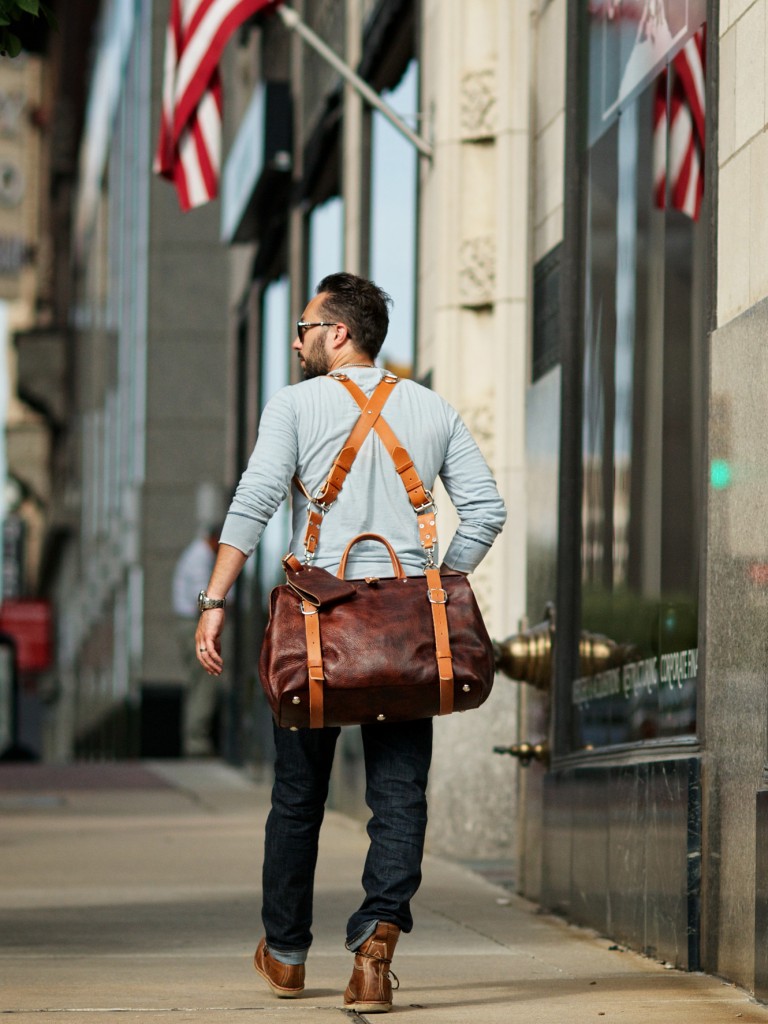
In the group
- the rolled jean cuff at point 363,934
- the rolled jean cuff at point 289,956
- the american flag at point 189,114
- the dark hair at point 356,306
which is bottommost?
the rolled jean cuff at point 289,956

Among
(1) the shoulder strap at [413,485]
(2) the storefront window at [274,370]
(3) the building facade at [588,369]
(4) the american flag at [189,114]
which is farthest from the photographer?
(2) the storefront window at [274,370]

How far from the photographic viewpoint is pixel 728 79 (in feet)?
20.6

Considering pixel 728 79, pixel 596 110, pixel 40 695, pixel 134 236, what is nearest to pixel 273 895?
pixel 728 79

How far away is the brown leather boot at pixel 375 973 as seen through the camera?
538 centimetres

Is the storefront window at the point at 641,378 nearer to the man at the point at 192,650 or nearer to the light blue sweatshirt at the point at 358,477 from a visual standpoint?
the light blue sweatshirt at the point at 358,477

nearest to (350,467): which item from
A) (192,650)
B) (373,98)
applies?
(373,98)

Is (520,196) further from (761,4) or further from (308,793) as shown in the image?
(308,793)

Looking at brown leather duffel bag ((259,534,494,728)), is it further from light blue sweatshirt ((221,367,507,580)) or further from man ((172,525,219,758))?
man ((172,525,219,758))

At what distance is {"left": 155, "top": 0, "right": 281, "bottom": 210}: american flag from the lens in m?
12.8

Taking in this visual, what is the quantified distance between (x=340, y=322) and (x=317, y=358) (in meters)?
0.12

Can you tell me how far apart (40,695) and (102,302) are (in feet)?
65.2

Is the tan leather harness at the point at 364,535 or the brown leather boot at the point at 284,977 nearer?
the tan leather harness at the point at 364,535

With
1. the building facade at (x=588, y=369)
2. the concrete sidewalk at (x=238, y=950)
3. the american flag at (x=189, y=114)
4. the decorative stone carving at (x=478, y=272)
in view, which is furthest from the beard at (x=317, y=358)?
the american flag at (x=189, y=114)

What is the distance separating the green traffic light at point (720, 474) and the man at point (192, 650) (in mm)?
14067
